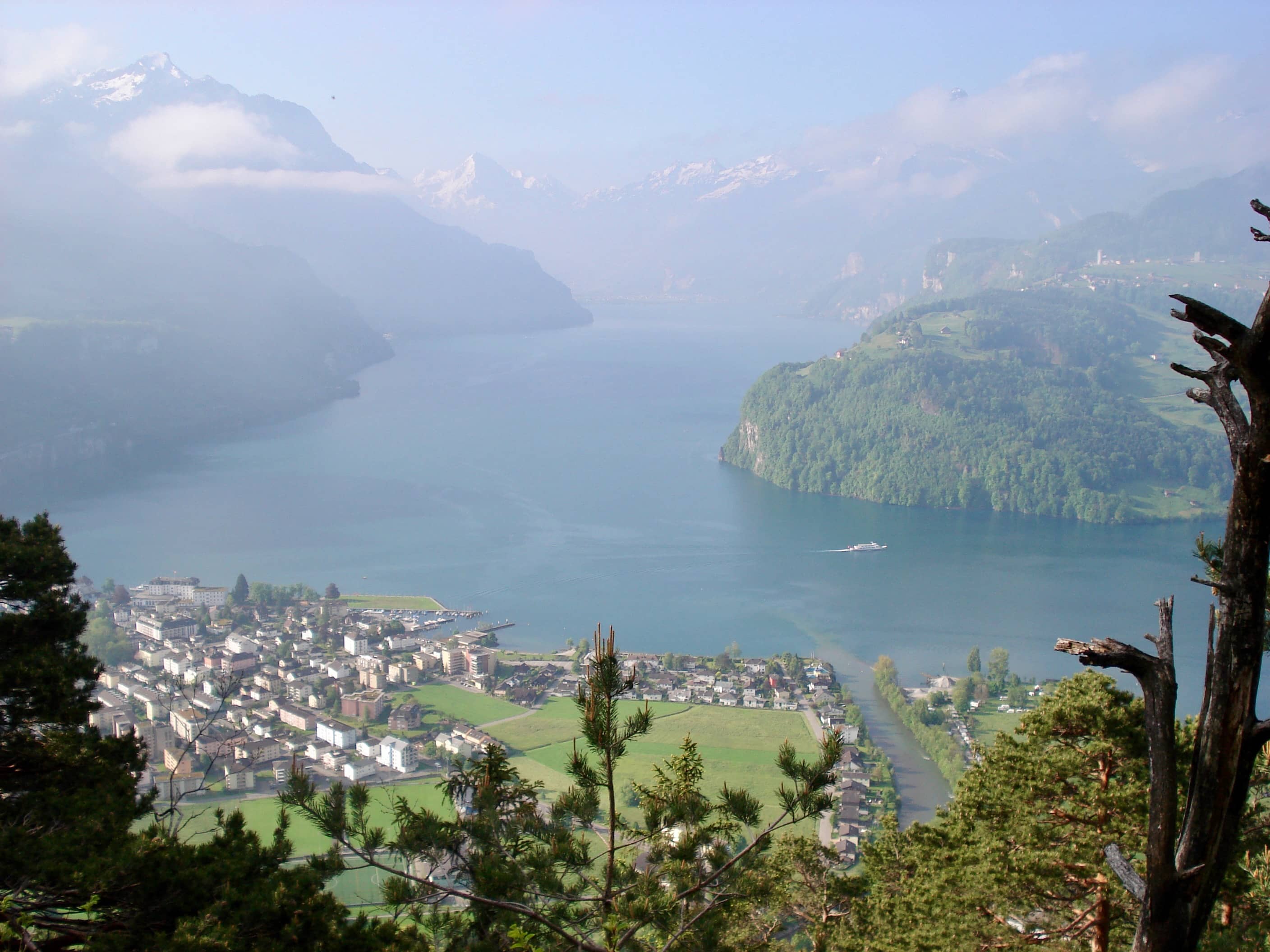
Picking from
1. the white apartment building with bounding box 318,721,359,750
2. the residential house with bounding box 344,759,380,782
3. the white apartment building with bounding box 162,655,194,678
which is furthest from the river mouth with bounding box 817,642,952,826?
the white apartment building with bounding box 162,655,194,678

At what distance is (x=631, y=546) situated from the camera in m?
22.2

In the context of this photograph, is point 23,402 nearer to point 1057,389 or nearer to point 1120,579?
point 1120,579

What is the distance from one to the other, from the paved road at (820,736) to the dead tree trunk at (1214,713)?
7350 millimetres

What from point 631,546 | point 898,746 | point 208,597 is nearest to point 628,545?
point 631,546

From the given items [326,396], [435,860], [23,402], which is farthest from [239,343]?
[435,860]

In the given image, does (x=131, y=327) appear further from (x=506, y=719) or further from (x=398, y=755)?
(x=398, y=755)

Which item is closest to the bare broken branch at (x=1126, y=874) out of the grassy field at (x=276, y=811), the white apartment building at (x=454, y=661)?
the grassy field at (x=276, y=811)

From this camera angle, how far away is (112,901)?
87.4 inches

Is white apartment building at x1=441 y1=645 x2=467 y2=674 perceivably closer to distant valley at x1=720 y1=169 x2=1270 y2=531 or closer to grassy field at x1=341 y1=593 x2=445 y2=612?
grassy field at x1=341 y1=593 x2=445 y2=612

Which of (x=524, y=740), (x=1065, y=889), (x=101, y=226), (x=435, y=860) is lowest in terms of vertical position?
(x=524, y=740)

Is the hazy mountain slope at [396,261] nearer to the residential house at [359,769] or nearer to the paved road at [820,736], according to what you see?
the paved road at [820,736]

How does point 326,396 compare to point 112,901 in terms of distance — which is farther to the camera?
point 326,396

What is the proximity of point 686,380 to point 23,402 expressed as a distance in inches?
1186

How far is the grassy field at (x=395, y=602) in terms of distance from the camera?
17.7m
